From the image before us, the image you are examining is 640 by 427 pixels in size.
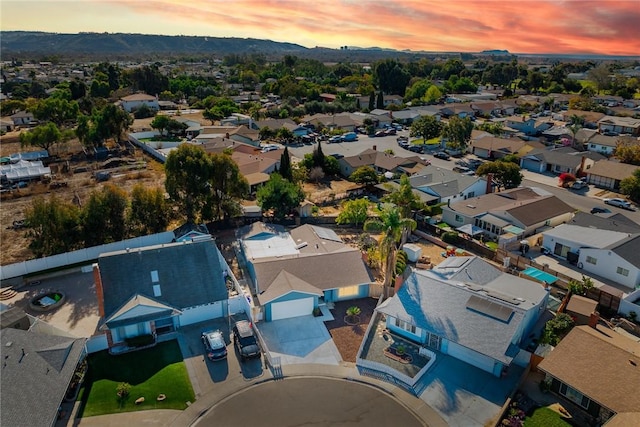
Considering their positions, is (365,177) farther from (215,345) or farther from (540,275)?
(215,345)

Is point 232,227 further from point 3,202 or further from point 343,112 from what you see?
point 343,112

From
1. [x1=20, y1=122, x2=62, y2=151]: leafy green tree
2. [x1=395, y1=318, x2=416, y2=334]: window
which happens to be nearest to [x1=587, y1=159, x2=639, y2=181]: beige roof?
[x1=395, y1=318, x2=416, y2=334]: window

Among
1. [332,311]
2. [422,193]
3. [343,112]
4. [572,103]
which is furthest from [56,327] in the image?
[572,103]

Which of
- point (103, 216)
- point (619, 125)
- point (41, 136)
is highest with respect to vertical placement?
point (619, 125)

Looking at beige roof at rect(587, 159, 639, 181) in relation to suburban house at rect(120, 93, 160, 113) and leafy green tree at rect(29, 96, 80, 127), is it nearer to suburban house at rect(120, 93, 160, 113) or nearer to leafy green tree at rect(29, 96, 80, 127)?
leafy green tree at rect(29, 96, 80, 127)

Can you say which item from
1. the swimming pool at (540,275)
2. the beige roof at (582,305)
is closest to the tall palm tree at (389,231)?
the swimming pool at (540,275)

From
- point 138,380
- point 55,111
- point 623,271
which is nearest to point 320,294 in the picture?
point 138,380
